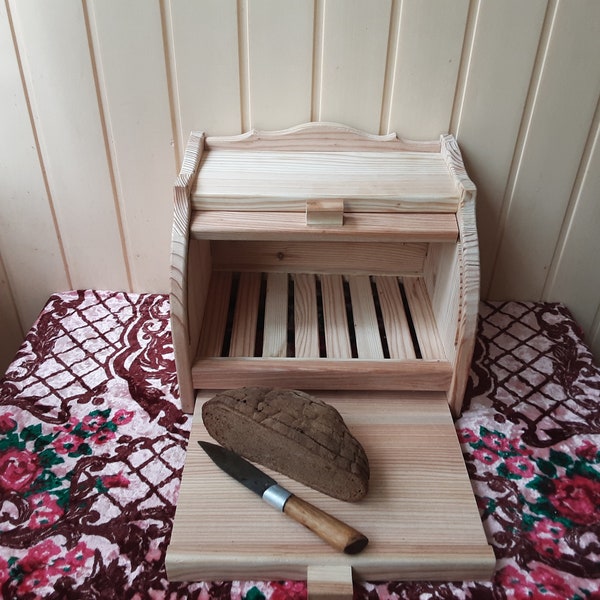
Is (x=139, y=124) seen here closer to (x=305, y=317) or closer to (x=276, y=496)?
(x=305, y=317)

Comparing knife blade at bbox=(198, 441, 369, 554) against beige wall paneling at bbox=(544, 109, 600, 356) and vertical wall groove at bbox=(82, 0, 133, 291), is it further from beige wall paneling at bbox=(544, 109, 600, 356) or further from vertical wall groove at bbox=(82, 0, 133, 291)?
beige wall paneling at bbox=(544, 109, 600, 356)

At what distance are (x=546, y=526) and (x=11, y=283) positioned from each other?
3.20 ft

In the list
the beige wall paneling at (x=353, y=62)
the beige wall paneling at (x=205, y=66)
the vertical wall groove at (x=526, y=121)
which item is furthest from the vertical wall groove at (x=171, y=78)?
the vertical wall groove at (x=526, y=121)

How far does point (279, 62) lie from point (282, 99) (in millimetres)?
55

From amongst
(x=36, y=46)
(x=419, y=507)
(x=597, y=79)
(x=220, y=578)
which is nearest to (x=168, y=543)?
(x=220, y=578)

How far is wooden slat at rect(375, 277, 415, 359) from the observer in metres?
0.91

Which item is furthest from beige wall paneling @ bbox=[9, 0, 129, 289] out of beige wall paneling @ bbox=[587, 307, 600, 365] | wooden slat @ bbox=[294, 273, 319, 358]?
beige wall paneling @ bbox=[587, 307, 600, 365]

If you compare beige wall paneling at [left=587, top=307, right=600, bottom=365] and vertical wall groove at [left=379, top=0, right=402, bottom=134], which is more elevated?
vertical wall groove at [left=379, top=0, right=402, bottom=134]

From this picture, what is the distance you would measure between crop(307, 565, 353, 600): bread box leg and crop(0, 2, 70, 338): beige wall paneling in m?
0.74

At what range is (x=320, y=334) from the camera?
3.14 feet

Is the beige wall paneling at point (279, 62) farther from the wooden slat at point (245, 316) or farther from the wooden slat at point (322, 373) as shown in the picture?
the wooden slat at point (322, 373)

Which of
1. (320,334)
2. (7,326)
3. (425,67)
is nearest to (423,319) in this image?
(320,334)

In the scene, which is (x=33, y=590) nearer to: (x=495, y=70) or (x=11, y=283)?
(x=11, y=283)

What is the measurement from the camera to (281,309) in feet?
3.24
